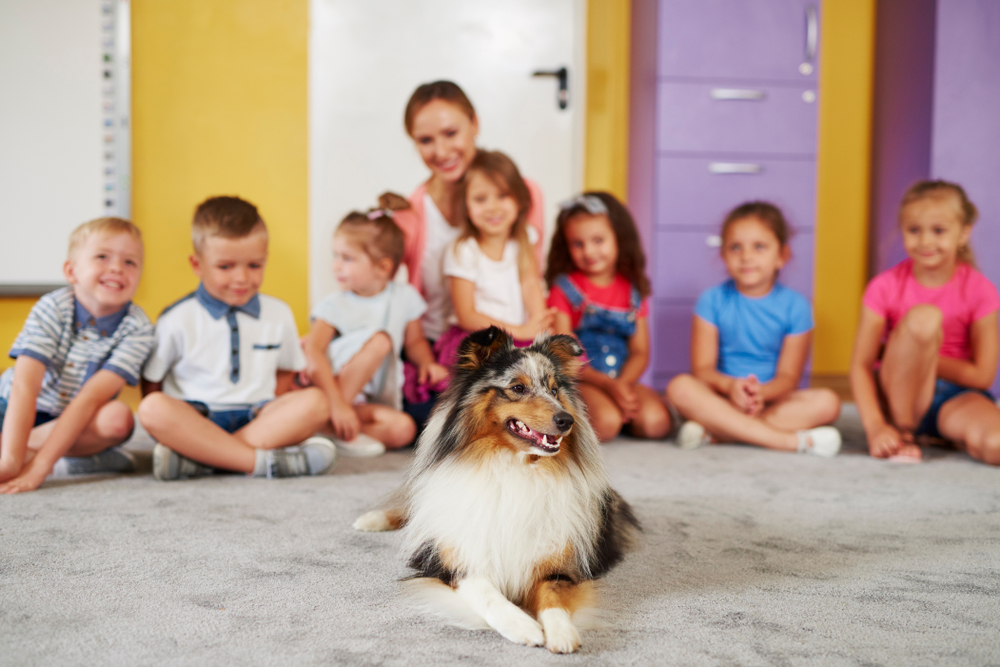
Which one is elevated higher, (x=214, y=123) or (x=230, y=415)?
(x=214, y=123)

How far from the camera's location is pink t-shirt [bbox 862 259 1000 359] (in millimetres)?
2871

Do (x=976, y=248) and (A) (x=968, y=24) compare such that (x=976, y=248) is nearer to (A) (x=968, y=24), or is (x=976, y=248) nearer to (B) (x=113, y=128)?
(A) (x=968, y=24)

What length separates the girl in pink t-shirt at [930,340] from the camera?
2.73 m

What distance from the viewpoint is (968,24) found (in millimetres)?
4000

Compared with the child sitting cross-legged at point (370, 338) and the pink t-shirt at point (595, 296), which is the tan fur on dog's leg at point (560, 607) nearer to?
the child sitting cross-legged at point (370, 338)

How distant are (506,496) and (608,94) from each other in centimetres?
340

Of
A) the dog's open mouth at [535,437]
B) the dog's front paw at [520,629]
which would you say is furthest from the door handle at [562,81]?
the dog's front paw at [520,629]

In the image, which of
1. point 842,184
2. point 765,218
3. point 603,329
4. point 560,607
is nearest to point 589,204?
point 603,329

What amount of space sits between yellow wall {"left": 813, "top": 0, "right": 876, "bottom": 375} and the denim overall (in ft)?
6.48

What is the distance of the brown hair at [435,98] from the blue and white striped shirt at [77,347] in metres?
1.43

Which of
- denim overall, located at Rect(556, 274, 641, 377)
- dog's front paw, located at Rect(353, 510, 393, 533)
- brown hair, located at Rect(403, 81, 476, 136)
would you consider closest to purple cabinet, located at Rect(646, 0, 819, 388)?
denim overall, located at Rect(556, 274, 641, 377)

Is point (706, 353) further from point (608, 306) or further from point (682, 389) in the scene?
point (608, 306)

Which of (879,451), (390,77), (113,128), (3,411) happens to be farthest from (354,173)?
(879,451)

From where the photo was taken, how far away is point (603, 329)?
3.19 meters
